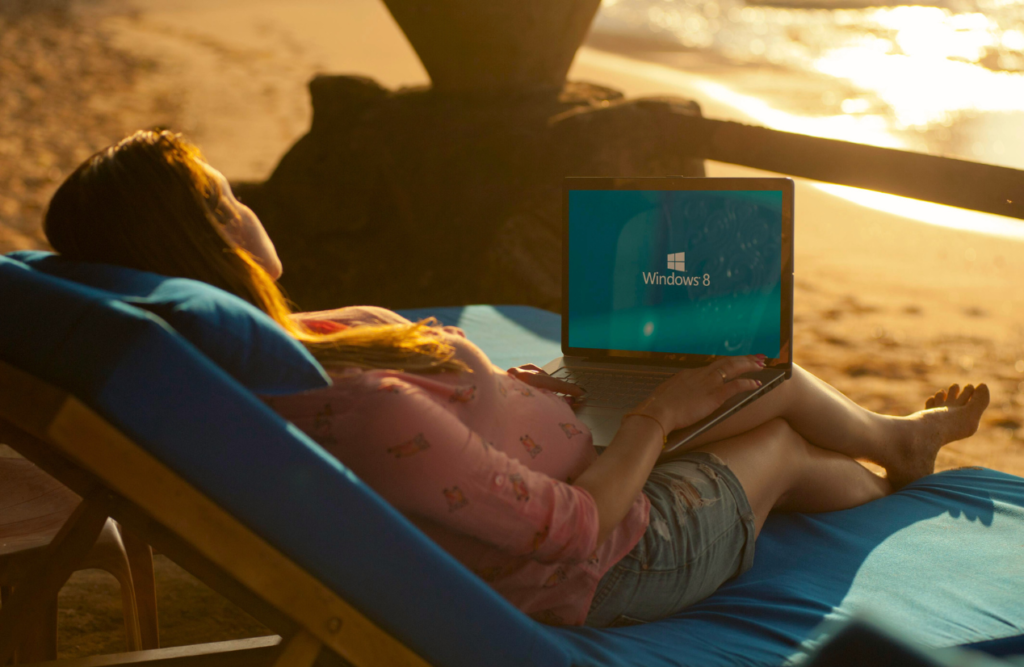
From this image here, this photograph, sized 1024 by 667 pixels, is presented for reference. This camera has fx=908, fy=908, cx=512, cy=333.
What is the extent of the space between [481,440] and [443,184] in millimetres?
3416

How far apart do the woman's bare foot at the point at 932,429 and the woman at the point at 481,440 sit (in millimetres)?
551

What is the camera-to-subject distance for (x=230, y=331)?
110 cm

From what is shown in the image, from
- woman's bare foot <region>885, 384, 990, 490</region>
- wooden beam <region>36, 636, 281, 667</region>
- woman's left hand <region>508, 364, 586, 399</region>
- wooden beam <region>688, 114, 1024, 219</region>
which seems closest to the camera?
wooden beam <region>36, 636, 281, 667</region>

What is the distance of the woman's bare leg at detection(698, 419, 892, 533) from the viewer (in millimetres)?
1765

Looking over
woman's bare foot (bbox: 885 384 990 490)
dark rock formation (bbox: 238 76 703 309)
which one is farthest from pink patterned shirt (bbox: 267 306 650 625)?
dark rock formation (bbox: 238 76 703 309)

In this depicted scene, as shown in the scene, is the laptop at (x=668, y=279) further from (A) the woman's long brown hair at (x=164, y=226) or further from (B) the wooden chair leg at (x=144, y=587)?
(B) the wooden chair leg at (x=144, y=587)

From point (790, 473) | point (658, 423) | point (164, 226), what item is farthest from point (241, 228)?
point (790, 473)

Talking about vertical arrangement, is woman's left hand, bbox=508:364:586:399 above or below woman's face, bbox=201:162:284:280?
below

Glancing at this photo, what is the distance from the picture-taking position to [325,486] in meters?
1.10

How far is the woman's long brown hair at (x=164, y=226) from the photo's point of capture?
1.24 m

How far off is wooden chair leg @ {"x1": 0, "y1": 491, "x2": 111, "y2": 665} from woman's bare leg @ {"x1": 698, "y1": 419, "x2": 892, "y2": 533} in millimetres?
1123

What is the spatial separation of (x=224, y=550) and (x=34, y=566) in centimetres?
67

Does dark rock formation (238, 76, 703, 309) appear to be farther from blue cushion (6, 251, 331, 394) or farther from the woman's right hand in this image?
blue cushion (6, 251, 331, 394)

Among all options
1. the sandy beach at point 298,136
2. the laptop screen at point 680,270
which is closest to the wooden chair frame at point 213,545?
the laptop screen at point 680,270
